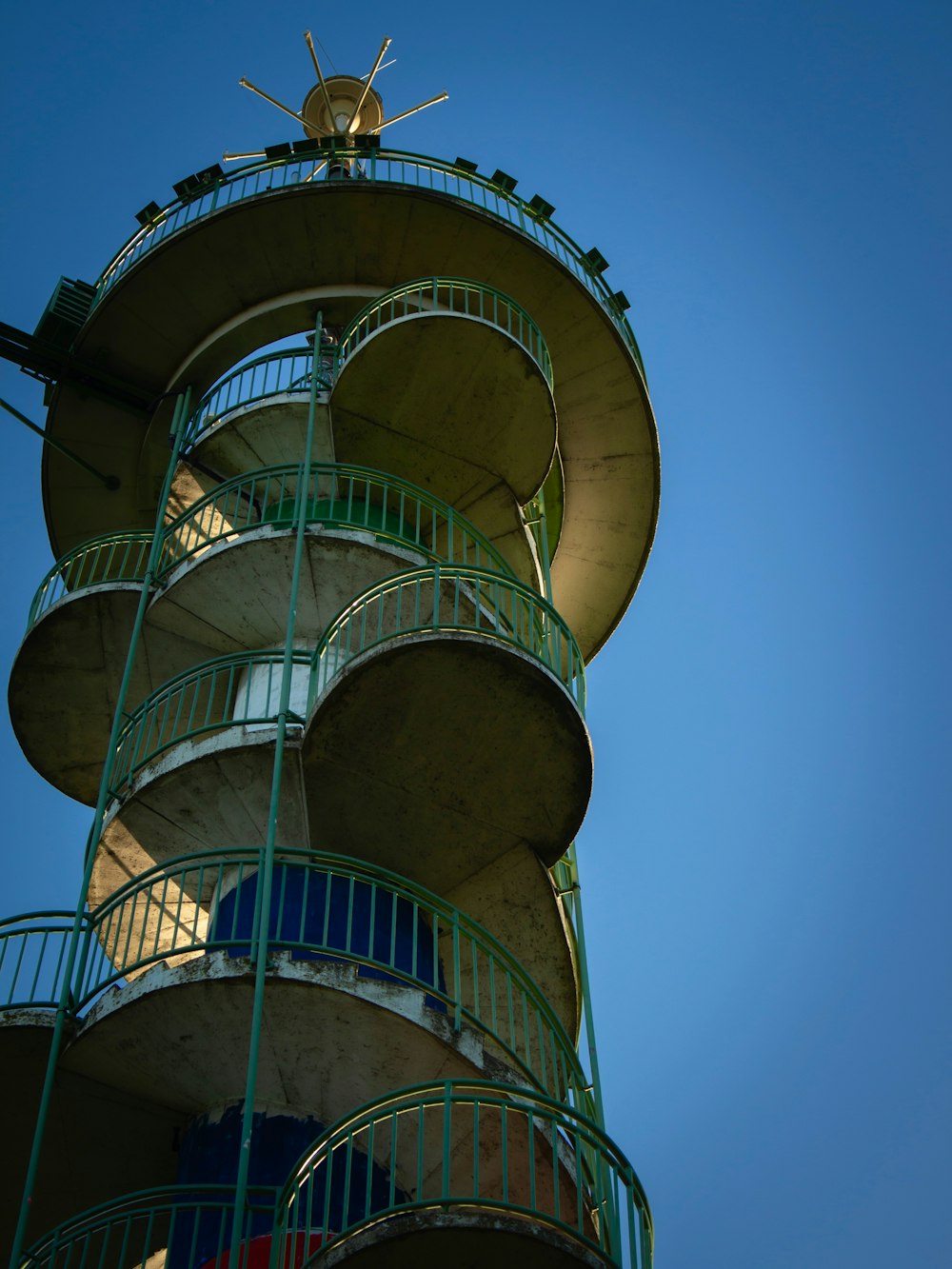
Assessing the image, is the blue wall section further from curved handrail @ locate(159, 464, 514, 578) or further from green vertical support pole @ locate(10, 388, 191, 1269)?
curved handrail @ locate(159, 464, 514, 578)

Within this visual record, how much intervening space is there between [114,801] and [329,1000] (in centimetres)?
395

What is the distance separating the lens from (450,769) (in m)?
11.9

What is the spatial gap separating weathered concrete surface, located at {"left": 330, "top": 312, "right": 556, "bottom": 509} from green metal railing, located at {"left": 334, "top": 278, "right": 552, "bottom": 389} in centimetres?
20

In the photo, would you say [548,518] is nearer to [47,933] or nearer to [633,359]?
[633,359]

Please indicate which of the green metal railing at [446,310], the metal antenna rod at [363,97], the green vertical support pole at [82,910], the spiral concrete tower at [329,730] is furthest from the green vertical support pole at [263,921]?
the metal antenna rod at [363,97]

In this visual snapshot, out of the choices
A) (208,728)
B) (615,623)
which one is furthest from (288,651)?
(615,623)

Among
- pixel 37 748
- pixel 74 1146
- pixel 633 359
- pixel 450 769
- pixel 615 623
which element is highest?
pixel 633 359

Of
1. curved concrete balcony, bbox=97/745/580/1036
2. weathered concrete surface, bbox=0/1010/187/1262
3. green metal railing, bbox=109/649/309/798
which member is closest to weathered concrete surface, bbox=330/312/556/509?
green metal railing, bbox=109/649/309/798

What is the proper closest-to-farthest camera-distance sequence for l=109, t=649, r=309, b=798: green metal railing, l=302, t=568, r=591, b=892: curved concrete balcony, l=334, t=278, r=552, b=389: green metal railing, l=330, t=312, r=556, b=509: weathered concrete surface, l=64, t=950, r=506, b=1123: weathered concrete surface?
l=64, t=950, r=506, b=1123: weathered concrete surface, l=302, t=568, r=591, b=892: curved concrete balcony, l=109, t=649, r=309, b=798: green metal railing, l=330, t=312, r=556, b=509: weathered concrete surface, l=334, t=278, r=552, b=389: green metal railing

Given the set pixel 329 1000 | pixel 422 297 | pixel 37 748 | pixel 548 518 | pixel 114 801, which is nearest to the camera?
pixel 329 1000

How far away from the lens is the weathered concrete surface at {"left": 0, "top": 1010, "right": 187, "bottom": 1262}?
33.8ft

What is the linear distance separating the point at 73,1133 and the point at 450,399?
346 inches

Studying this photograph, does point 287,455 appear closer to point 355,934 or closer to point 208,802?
point 208,802

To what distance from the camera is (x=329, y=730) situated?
11.5 meters
